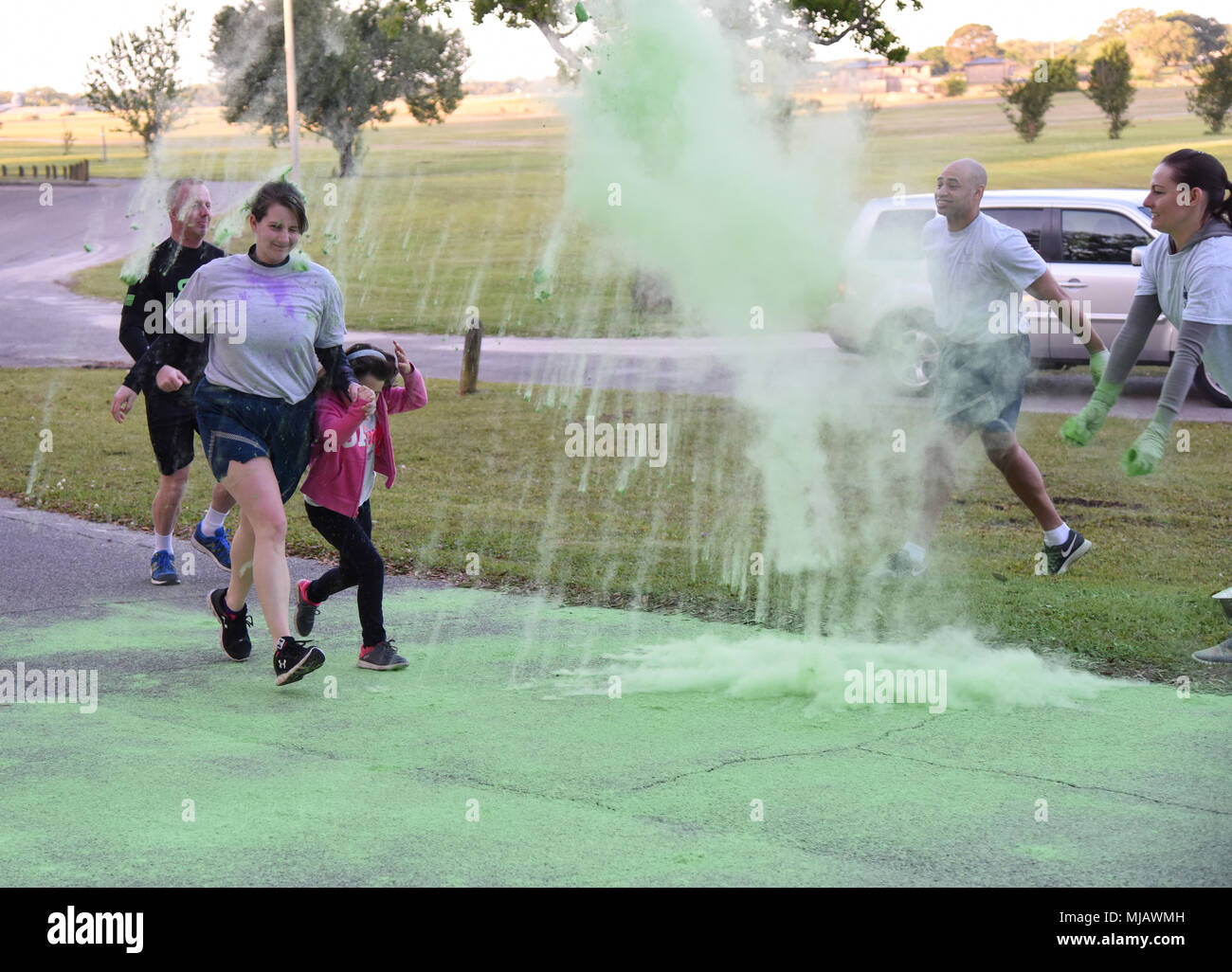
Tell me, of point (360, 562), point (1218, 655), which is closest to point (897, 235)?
point (1218, 655)

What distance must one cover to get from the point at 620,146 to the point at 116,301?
22.1 meters

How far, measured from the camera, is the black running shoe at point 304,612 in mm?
6289

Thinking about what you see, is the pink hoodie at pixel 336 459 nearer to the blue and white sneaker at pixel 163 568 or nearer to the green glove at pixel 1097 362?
the blue and white sneaker at pixel 163 568

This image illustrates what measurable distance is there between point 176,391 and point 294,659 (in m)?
2.18

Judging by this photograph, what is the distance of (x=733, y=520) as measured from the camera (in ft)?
30.6

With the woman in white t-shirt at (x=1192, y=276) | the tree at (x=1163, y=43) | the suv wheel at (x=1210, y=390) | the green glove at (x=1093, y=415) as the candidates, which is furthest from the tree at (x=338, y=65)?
the tree at (x=1163, y=43)

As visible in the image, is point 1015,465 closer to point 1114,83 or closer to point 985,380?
point 985,380

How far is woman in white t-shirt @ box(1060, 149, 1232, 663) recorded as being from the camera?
5.84 meters

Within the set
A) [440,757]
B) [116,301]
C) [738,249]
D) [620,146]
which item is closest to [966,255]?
[738,249]

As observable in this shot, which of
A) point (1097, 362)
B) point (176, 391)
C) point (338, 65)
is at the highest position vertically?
point (338, 65)

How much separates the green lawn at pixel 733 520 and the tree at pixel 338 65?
364cm

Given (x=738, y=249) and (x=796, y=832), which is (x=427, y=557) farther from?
(x=796, y=832)
